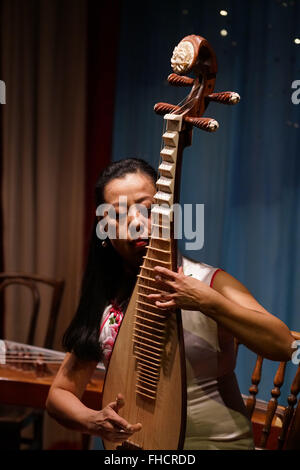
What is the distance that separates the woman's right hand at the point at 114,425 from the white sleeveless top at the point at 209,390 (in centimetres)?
12

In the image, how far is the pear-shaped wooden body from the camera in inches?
44.1

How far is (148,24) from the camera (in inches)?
101

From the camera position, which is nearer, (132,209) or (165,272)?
(165,272)

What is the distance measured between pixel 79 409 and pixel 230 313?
1.60 feet

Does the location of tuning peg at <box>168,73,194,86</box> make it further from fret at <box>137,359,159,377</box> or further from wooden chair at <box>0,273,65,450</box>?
wooden chair at <box>0,273,65,450</box>

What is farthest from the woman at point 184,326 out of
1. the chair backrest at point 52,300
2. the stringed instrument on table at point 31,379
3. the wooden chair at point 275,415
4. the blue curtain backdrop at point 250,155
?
the chair backrest at point 52,300

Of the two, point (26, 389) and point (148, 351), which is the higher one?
point (148, 351)

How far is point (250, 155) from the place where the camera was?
224cm

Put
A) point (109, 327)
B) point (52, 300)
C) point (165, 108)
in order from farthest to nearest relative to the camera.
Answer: point (52, 300)
point (109, 327)
point (165, 108)

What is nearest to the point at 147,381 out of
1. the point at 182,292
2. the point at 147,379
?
the point at 147,379

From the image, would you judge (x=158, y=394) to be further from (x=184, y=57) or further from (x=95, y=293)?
(x=184, y=57)

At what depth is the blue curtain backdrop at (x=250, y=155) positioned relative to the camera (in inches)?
83.2

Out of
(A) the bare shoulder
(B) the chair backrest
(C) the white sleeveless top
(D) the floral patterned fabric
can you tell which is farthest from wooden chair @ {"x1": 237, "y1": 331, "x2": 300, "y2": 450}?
(B) the chair backrest

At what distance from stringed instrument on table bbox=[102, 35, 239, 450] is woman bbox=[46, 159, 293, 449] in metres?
0.04
